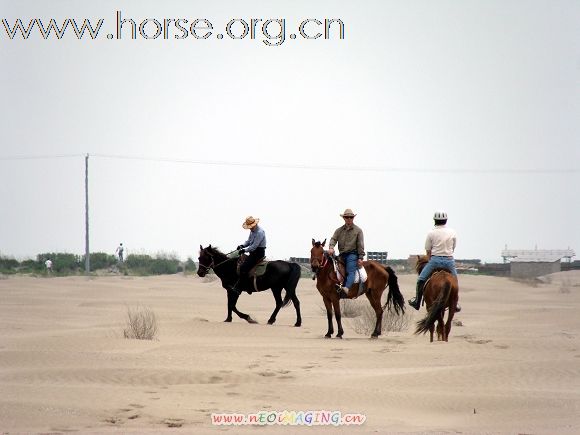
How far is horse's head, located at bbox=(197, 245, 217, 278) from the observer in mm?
22734

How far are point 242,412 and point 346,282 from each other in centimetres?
903

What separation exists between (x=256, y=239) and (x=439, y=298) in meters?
5.98

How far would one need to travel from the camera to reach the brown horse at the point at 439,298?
17.0m

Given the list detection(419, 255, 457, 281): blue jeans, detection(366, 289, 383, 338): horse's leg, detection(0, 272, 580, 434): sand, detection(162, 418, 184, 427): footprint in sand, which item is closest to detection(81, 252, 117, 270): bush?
detection(0, 272, 580, 434): sand

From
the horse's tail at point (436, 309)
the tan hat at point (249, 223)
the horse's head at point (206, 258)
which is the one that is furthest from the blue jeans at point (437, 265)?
the horse's head at point (206, 258)

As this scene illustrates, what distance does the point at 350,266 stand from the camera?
764 inches

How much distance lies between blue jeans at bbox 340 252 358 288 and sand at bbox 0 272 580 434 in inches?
45.2

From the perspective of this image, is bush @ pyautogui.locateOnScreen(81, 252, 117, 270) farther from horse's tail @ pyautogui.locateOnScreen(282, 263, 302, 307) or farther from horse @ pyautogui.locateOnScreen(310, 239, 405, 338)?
horse @ pyautogui.locateOnScreen(310, 239, 405, 338)

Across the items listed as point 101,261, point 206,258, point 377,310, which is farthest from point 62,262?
point 377,310

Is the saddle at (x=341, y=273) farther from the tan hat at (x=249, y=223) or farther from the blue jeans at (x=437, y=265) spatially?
the tan hat at (x=249, y=223)

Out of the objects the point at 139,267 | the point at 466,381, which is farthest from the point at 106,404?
the point at 139,267

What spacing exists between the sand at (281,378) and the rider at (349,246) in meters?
1.23

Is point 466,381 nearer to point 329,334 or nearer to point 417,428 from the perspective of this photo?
point 417,428

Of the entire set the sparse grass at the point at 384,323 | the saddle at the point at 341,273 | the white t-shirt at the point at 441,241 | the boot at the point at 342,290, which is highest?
the white t-shirt at the point at 441,241
